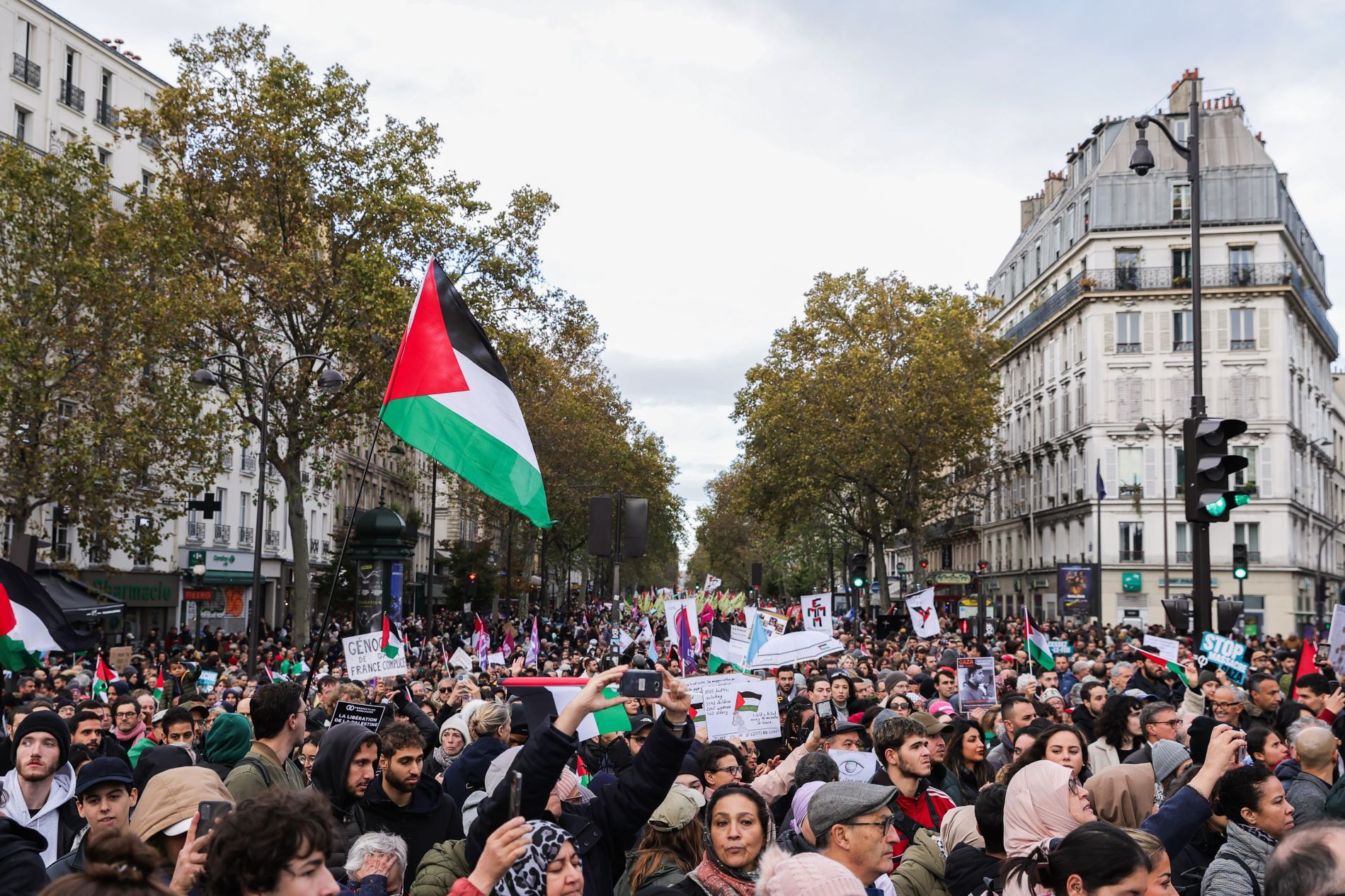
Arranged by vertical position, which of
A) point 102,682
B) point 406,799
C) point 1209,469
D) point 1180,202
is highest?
point 1180,202

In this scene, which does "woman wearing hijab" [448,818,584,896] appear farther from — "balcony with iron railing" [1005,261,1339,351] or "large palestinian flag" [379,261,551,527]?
"balcony with iron railing" [1005,261,1339,351]

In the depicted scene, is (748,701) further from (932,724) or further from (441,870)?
(441,870)

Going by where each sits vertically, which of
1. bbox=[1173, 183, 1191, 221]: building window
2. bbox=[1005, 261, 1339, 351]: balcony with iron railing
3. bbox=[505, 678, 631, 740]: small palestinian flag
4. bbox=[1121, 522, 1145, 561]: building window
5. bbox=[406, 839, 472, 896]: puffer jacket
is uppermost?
bbox=[1173, 183, 1191, 221]: building window

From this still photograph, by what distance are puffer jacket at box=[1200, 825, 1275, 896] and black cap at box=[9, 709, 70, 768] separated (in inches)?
192

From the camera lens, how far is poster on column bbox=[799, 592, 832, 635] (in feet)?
74.5

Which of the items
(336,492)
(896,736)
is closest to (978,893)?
(896,736)

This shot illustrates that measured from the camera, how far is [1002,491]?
71438 millimetres

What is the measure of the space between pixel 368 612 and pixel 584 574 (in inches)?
2060

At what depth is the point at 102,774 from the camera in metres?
5.56

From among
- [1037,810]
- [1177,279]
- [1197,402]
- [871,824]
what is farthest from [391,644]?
[1177,279]

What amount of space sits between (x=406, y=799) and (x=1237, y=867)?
351 centimetres

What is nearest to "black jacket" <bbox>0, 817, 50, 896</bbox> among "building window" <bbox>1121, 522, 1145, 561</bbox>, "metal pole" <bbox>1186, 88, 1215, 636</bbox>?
"metal pole" <bbox>1186, 88, 1215, 636</bbox>

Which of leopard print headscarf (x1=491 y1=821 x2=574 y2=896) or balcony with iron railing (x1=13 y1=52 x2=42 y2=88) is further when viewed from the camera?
balcony with iron railing (x1=13 y1=52 x2=42 y2=88)

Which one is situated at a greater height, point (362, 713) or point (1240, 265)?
point (1240, 265)
